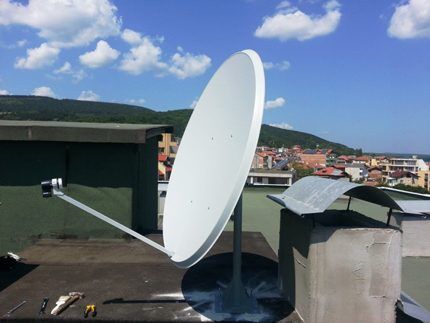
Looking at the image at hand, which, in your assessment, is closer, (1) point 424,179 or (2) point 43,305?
(2) point 43,305

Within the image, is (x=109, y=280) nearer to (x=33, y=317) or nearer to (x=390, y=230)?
(x=33, y=317)

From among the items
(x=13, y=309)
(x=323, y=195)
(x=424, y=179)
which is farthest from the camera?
(x=424, y=179)

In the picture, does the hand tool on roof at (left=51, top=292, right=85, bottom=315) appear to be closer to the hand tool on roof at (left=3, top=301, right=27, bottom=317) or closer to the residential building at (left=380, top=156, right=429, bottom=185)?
the hand tool on roof at (left=3, top=301, right=27, bottom=317)

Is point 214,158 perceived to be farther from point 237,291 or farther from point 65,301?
point 65,301

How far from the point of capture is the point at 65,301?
17.2 feet

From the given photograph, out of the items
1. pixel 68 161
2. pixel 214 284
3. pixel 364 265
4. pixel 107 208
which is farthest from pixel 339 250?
pixel 68 161

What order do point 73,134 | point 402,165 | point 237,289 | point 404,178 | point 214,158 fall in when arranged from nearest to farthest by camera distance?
1. point 214,158
2. point 237,289
3. point 73,134
4. point 404,178
5. point 402,165

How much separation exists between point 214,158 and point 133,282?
2581 mm

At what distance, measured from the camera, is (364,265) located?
4781 millimetres

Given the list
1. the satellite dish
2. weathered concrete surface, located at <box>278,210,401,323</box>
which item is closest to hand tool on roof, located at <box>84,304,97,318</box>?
the satellite dish

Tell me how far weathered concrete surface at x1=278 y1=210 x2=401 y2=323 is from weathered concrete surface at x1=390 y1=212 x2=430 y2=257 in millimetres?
4891

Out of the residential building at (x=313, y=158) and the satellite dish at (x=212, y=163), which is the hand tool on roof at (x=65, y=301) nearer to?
the satellite dish at (x=212, y=163)

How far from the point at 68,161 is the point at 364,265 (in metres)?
6.33

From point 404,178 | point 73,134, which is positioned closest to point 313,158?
point 404,178
